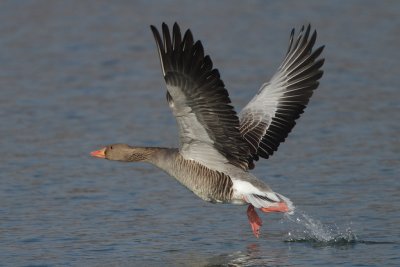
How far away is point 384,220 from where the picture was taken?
10523mm

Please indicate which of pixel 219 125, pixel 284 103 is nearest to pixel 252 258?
pixel 219 125

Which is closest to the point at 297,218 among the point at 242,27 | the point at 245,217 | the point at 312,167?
the point at 245,217

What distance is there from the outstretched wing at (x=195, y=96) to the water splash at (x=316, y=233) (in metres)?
1.25

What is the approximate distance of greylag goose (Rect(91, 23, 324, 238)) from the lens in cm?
870

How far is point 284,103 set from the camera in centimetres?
1113

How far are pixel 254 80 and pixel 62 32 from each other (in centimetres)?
584

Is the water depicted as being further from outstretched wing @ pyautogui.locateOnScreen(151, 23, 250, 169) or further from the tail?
outstretched wing @ pyautogui.locateOnScreen(151, 23, 250, 169)

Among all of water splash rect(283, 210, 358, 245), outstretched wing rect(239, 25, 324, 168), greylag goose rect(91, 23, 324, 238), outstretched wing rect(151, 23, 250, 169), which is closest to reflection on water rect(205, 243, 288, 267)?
greylag goose rect(91, 23, 324, 238)

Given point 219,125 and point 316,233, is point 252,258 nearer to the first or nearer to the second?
point 316,233

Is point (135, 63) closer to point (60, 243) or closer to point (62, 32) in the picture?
point (62, 32)

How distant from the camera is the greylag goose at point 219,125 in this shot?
8.70 meters

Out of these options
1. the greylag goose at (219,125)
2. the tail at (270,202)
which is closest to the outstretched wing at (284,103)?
the greylag goose at (219,125)

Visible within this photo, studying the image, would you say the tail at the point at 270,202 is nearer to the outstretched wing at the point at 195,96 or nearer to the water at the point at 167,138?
the water at the point at 167,138

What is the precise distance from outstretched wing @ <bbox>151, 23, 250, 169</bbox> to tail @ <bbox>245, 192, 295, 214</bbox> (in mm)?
565
